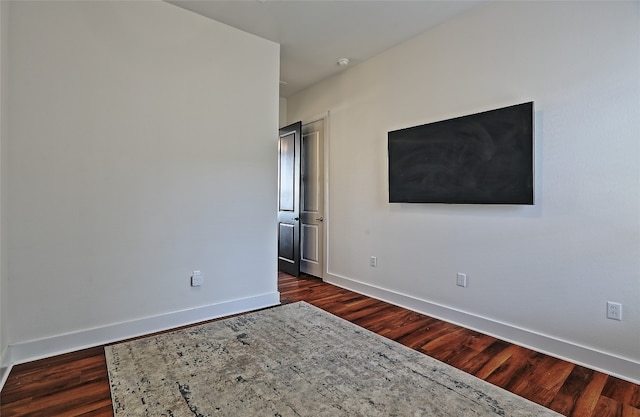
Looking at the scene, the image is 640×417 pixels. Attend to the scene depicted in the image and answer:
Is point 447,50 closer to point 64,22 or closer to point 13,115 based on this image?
point 64,22

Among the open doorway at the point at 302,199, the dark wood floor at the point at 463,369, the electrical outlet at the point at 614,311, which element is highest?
the open doorway at the point at 302,199

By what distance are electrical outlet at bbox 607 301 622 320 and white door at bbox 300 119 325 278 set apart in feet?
10.1

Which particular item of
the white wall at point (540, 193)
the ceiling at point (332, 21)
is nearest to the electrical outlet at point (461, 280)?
the white wall at point (540, 193)

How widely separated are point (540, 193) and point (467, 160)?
0.62m

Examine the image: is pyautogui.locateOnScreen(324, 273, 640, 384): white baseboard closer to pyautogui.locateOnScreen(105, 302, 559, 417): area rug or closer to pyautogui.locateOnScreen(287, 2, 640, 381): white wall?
pyautogui.locateOnScreen(287, 2, 640, 381): white wall

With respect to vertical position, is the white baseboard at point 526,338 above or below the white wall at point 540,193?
below

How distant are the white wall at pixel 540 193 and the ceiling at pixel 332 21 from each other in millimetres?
199

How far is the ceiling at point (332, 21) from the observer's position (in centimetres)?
280

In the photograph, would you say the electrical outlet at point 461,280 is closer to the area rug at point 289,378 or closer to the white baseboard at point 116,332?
the area rug at point 289,378

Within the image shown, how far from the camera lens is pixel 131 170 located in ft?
8.72

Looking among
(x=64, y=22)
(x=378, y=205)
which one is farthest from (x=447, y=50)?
(x=64, y=22)

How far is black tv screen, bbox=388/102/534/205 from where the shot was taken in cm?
252

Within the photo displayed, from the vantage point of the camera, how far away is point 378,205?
3.79 metres

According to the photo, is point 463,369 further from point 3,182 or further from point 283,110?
point 283,110
